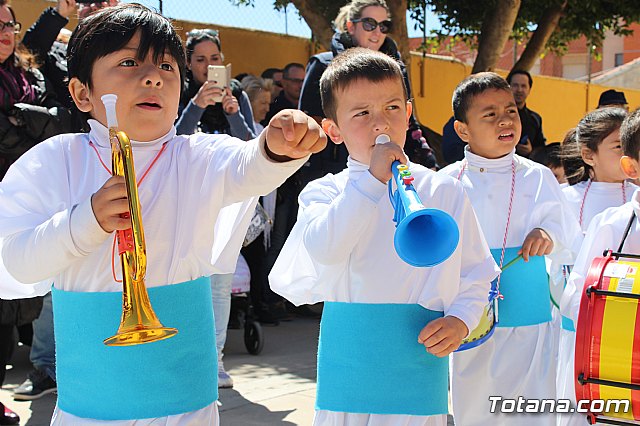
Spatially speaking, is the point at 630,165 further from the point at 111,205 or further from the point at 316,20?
the point at 316,20

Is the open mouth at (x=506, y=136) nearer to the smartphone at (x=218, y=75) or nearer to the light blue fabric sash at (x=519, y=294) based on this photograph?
the light blue fabric sash at (x=519, y=294)

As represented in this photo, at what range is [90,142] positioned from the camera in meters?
2.59

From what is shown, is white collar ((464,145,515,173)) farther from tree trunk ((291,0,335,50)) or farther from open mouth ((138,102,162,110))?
tree trunk ((291,0,335,50))

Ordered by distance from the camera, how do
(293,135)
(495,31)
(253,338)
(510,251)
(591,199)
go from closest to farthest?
1. (293,135)
2. (510,251)
3. (591,199)
4. (253,338)
5. (495,31)

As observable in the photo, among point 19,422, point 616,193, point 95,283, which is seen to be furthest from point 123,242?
point 616,193

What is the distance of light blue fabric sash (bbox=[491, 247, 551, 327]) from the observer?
4074 millimetres

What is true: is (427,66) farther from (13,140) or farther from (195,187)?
(195,187)

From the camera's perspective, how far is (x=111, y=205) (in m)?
2.14

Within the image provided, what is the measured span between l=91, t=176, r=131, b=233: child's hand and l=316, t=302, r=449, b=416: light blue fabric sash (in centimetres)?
97

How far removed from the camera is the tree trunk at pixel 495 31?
36.5 feet

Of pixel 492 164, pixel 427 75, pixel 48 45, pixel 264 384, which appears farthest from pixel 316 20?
pixel 492 164

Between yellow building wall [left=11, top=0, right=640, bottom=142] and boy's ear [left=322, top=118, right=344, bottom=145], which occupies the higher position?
yellow building wall [left=11, top=0, right=640, bottom=142]

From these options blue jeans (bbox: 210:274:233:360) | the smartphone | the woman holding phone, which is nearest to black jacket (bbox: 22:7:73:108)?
the woman holding phone

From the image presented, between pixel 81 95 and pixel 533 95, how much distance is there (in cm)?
1499
